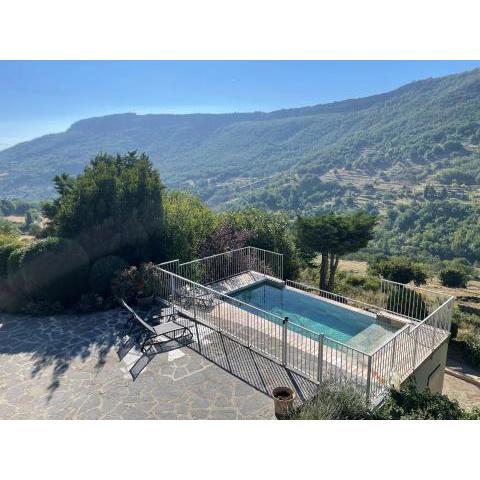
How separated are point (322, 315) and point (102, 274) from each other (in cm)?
663

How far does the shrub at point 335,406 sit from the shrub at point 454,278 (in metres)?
29.5

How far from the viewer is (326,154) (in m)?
143

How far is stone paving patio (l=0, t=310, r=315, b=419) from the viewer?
6.65 m

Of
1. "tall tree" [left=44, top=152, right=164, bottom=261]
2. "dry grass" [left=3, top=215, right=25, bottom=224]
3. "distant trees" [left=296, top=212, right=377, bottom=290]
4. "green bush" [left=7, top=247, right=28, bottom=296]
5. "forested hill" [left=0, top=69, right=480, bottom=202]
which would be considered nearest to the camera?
"green bush" [left=7, top=247, right=28, bottom=296]

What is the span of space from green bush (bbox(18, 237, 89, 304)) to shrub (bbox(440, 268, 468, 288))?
97.9ft

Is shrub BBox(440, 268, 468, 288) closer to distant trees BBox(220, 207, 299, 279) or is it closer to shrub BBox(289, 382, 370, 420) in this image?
distant trees BBox(220, 207, 299, 279)

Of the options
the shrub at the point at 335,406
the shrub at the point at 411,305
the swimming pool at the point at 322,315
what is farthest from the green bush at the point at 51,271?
the shrub at the point at 411,305

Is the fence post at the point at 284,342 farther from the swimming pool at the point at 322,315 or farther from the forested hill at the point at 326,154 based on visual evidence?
the forested hill at the point at 326,154

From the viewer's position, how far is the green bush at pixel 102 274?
37.2ft

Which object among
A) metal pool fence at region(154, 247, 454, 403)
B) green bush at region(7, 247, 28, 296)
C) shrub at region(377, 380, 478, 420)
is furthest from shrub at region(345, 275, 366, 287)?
green bush at region(7, 247, 28, 296)

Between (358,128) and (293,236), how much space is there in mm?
152344
